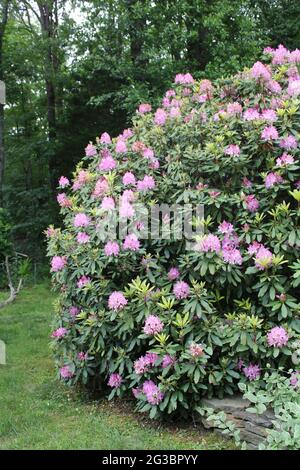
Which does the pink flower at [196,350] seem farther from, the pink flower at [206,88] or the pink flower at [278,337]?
the pink flower at [206,88]

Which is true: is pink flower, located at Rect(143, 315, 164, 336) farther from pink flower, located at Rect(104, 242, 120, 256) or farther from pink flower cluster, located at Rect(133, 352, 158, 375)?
pink flower, located at Rect(104, 242, 120, 256)

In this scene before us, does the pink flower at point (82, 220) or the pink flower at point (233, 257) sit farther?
the pink flower at point (82, 220)

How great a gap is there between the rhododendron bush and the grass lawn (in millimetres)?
164

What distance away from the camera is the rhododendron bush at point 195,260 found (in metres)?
3.37

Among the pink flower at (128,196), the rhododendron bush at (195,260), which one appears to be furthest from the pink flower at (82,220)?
the pink flower at (128,196)

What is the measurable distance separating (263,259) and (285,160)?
0.74 metres

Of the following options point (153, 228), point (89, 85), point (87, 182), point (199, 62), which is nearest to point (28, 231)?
point (89, 85)

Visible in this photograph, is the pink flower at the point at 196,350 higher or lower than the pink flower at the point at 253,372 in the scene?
higher

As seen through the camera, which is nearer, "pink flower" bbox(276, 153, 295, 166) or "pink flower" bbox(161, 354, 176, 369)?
"pink flower" bbox(161, 354, 176, 369)

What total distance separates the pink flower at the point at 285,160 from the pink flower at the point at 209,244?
705 mm

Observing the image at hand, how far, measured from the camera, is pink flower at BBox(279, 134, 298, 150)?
3.64 meters

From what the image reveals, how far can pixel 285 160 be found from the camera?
11.8 ft

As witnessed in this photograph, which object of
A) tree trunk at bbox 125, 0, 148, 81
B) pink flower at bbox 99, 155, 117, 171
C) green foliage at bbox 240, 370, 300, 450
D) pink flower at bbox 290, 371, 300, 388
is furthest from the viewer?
tree trunk at bbox 125, 0, 148, 81

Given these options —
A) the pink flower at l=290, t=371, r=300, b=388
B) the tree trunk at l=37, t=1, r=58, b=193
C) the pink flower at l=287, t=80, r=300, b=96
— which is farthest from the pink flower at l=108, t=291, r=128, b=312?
the tree trunk at l=37, t=1, r=58, b=193
